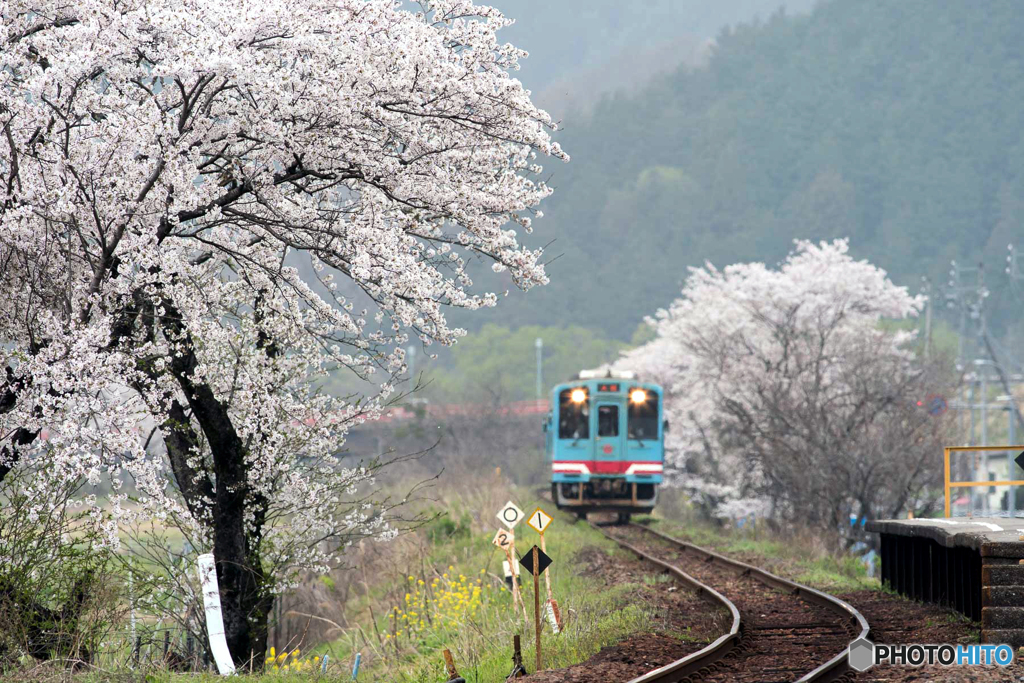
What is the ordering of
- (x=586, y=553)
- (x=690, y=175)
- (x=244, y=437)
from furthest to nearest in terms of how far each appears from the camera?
(x=690, y=175) → (x=586, y=553) → (x=244, y=437)

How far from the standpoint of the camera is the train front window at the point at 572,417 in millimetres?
25703

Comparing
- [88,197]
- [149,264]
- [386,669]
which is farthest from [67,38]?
[386,669]

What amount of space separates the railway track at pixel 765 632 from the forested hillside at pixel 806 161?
8243 cm

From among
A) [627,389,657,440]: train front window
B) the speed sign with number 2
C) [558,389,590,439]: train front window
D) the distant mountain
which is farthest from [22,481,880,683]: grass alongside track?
the distant mountain

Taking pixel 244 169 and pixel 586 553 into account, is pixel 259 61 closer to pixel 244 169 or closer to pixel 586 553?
pixel 244 169

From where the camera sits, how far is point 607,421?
25.7 meters

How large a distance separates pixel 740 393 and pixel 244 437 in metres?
24.1

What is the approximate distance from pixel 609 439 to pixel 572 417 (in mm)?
958

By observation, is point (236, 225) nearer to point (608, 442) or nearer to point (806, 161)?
point (608, 442)

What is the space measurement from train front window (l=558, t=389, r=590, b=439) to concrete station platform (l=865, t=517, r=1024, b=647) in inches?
445

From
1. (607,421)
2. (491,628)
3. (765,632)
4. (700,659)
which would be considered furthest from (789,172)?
(700,659)

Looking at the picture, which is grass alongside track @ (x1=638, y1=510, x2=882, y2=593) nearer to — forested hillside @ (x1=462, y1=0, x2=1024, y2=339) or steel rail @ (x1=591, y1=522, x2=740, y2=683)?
steel rail @ (x1=591, y1=522, x2=740, y2=683)

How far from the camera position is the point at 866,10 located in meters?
120

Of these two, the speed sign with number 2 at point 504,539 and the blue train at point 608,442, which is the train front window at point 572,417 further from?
the speed sign with number 2 at point 504,539
